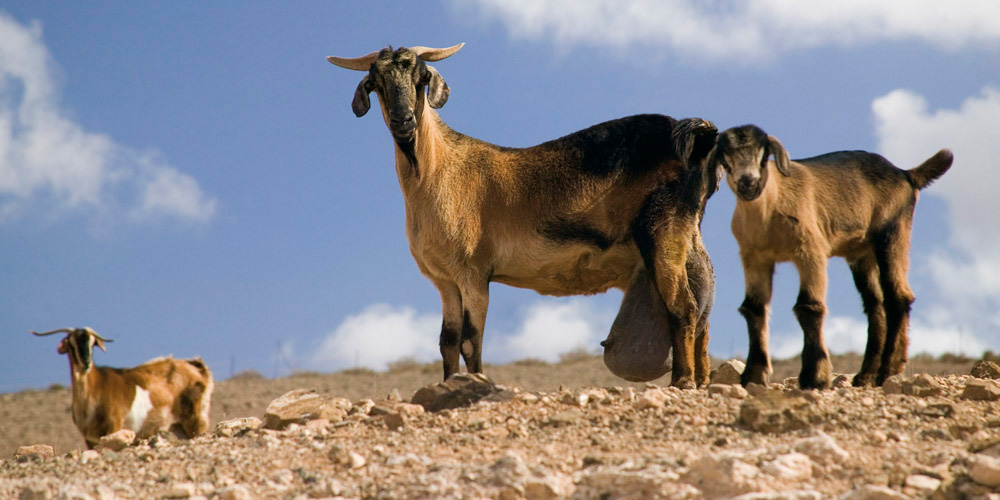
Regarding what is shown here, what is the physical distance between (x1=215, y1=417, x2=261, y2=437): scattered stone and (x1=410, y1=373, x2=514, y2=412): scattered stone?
156 centimetres

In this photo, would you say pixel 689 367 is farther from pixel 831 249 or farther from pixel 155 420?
pixel 155 420

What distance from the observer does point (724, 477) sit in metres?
5.44

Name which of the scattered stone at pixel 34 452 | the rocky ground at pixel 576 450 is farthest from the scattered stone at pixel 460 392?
the scattered stone at pixel 34 452

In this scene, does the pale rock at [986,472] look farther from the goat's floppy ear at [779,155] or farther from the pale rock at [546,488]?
the goat's floppy ear at [779,155]

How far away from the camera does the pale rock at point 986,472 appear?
5492 mm

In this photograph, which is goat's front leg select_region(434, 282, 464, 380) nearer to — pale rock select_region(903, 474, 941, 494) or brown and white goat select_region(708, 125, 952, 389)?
brown and white goat select_region(708, 125, 952, 389)

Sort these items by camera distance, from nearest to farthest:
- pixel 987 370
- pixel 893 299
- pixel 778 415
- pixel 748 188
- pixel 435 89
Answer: pixel 778 415
pixel 748 188
pixel 893 299
pixel 435 89
pixel 987 370

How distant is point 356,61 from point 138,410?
8806mm

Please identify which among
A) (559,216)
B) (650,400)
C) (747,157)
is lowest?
(650,400)

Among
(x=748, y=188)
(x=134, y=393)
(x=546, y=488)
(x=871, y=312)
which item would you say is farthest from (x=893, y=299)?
(x=134, y=393)

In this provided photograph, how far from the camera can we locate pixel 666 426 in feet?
22.5

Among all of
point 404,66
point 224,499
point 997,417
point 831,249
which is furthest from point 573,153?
point 224,499

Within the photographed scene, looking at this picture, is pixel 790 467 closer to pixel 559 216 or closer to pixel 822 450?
pixel 822 450

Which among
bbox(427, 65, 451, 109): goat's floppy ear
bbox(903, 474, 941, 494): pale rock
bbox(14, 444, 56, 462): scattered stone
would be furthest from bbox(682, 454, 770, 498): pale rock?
bbox(14, 444, 56, 462): scattered stone
